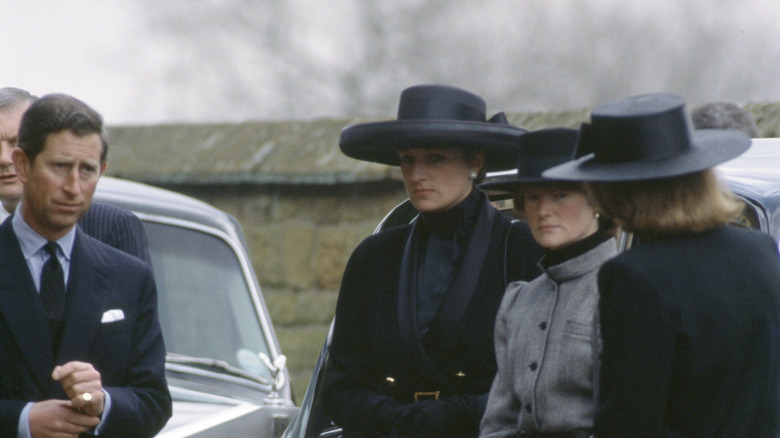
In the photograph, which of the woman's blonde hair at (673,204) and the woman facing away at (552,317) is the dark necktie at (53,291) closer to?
the woman facing away at (552,317)

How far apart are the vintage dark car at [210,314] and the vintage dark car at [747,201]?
1.07 m

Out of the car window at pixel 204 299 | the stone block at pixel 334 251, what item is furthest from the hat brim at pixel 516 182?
the stone block at pixel 334 251

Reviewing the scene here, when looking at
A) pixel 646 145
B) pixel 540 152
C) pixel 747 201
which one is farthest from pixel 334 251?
pixel 646 145

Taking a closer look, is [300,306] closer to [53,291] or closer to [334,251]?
[334,251]

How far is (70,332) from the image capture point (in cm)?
314

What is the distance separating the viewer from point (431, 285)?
11.8ft

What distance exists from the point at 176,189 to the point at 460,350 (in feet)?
17.6

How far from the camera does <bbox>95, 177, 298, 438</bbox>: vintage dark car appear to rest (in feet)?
17.4

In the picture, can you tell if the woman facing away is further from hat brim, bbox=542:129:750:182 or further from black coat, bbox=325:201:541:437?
hat brim, bbox=542:129:750:182

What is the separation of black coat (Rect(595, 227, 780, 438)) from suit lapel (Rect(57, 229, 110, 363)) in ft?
4.54

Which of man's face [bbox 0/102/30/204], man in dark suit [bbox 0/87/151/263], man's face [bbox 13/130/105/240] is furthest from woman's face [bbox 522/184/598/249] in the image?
man's face [bbox 0/102/30/204]

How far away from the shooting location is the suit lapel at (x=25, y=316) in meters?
3.10

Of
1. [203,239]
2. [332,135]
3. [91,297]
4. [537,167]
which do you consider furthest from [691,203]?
[332,135]

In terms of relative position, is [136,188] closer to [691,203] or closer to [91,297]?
[91,297]
